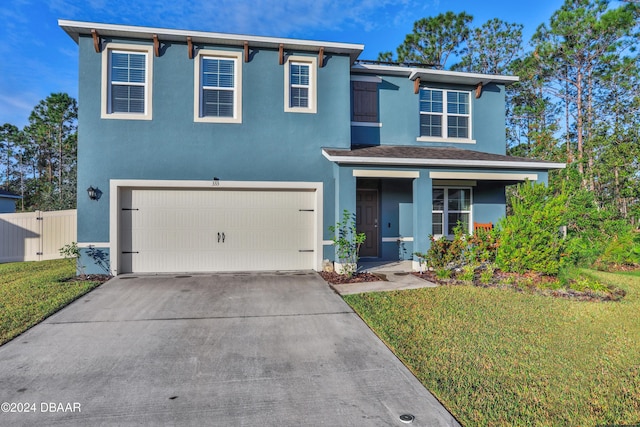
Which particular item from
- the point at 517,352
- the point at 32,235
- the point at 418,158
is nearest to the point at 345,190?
the point at 418,158

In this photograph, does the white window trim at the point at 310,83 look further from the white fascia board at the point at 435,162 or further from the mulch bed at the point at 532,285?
the mulch bed at the point at 532,285

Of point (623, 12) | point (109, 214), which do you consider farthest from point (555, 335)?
point (623, 12)

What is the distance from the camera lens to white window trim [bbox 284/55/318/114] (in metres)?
8.14

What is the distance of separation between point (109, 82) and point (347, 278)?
24.2 feet

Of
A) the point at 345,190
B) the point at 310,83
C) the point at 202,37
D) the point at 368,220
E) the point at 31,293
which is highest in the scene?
the point at 202,37

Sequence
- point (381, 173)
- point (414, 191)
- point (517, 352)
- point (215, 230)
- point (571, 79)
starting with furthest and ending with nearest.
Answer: point (571, 79), point (414, 191), point (215, 230), point (381, 173), point (517, 352)

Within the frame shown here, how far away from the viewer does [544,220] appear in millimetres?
6617

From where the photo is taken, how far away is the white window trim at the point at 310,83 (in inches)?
320

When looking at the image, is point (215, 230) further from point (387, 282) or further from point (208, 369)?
point (208, 369)

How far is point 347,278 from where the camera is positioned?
7.18 meters

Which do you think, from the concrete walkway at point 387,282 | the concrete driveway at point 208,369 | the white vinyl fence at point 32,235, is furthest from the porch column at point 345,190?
the white vinyl fence at point 32,235

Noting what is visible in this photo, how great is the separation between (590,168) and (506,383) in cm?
1481

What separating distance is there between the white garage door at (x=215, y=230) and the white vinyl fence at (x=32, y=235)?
492cm

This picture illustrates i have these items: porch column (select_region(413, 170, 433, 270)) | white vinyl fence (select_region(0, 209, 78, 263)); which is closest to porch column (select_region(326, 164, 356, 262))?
porch column (select_region(413, 170, 433, 270))
